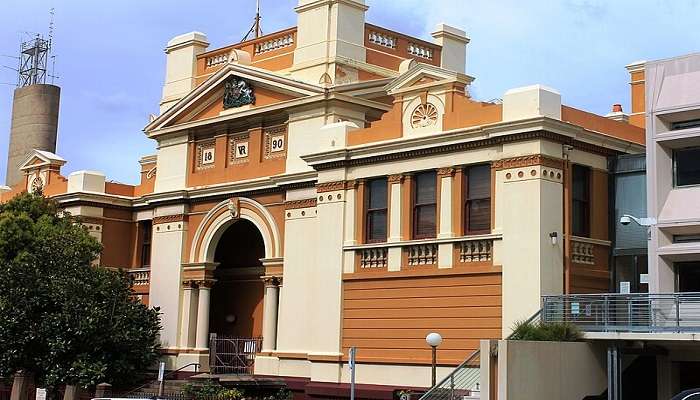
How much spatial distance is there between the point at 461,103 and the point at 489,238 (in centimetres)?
377

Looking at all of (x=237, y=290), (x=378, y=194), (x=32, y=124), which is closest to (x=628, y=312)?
(x=378, y=194)

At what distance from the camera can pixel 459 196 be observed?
2847 centimetres

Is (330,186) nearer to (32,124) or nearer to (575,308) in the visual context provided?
(575,308)

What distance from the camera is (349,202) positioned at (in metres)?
31.3

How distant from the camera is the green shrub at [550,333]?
23906mm

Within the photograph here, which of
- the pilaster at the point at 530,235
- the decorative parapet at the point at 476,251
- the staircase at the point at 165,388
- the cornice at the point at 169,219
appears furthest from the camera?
the cornice at the point at 169,219

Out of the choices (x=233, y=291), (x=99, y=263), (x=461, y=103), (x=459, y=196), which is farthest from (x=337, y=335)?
(x=99, y=263)

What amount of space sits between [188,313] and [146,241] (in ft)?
16.9

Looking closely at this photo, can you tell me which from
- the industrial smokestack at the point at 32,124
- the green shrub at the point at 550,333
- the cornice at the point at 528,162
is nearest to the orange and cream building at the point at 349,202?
the cornice at the point at 528,162

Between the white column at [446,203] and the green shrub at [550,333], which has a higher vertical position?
the white column at [446,203]

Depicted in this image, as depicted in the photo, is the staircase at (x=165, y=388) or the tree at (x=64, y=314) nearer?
the tree at (x=64, y=314)

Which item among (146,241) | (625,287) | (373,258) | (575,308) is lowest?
(575,308)

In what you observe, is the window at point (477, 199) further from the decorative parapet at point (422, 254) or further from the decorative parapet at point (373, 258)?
the decorative parapet at point (373, 258)

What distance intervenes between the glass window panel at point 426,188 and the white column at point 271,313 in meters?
7.17
